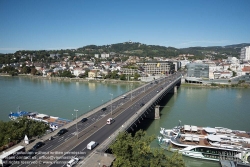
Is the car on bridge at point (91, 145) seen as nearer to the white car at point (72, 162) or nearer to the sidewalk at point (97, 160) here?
the sidewalk at point (97, 160)

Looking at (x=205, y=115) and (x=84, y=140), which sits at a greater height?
(x=84, y=140)

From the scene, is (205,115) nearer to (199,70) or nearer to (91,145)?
(91,145)

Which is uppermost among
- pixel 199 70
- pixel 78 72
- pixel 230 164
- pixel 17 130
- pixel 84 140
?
pixel 199 70

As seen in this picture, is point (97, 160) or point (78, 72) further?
point (78, 72)

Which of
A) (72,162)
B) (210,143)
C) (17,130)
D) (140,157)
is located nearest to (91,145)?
(72,162)

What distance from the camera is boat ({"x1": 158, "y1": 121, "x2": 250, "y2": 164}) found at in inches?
623

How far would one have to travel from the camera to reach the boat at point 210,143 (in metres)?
15.8

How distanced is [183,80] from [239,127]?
35522 millimetres

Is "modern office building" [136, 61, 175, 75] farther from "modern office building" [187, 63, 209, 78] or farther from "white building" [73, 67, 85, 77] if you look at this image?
"white building" [73, 67, 85, 77]

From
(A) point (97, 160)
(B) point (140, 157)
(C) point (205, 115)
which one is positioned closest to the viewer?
(B) point (140, 157)

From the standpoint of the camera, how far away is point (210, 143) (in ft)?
55.0

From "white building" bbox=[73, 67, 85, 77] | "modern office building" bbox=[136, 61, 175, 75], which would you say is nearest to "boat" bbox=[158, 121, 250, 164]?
"white building" bbox=[73, 67, 85, 77]

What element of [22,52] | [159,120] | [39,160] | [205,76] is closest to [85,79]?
→ [205,76]

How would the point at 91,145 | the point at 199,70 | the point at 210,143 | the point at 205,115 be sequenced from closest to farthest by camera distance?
the point at 91,145
the point at 210,143
the point at 205,115
the point at 199,70
